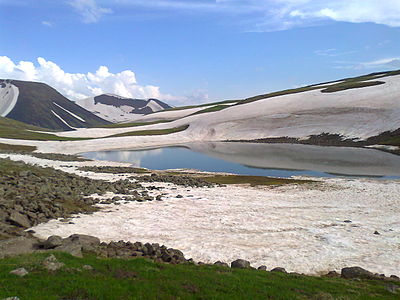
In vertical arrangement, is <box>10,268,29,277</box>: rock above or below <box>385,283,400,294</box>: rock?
above

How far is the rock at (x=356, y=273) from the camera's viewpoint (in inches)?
564

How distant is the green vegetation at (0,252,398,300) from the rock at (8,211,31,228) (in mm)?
7794

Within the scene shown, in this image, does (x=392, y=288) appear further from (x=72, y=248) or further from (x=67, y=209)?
(x=67, y=209)

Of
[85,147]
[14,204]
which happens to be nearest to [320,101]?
[85,147]

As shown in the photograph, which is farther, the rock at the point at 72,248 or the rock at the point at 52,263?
the rock at the point at 72,248

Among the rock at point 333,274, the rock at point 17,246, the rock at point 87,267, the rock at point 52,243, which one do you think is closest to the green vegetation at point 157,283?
the rock at point 87,267

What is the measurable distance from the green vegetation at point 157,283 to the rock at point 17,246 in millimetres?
1591

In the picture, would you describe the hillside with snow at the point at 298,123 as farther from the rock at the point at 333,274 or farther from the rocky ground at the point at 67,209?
the rock at the point at 333,274

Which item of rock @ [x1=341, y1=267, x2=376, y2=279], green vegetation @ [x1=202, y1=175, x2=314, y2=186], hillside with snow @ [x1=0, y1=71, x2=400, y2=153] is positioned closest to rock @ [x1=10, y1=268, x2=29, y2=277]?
rock @ [x1=341, y1=267, x2=376, y2=279]

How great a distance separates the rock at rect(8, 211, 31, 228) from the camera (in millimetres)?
19625

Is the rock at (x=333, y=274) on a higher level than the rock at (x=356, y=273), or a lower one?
lower

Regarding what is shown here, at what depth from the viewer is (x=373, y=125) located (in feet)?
324

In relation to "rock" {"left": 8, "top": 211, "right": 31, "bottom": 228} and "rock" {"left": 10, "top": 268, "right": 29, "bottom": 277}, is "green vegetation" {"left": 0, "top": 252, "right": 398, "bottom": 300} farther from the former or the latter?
"rock" {"left": 8, "top": 211, "right": 31, "bottom": 228}

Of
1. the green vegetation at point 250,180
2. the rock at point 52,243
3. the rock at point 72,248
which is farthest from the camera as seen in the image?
the green vegetation at point 250,180
